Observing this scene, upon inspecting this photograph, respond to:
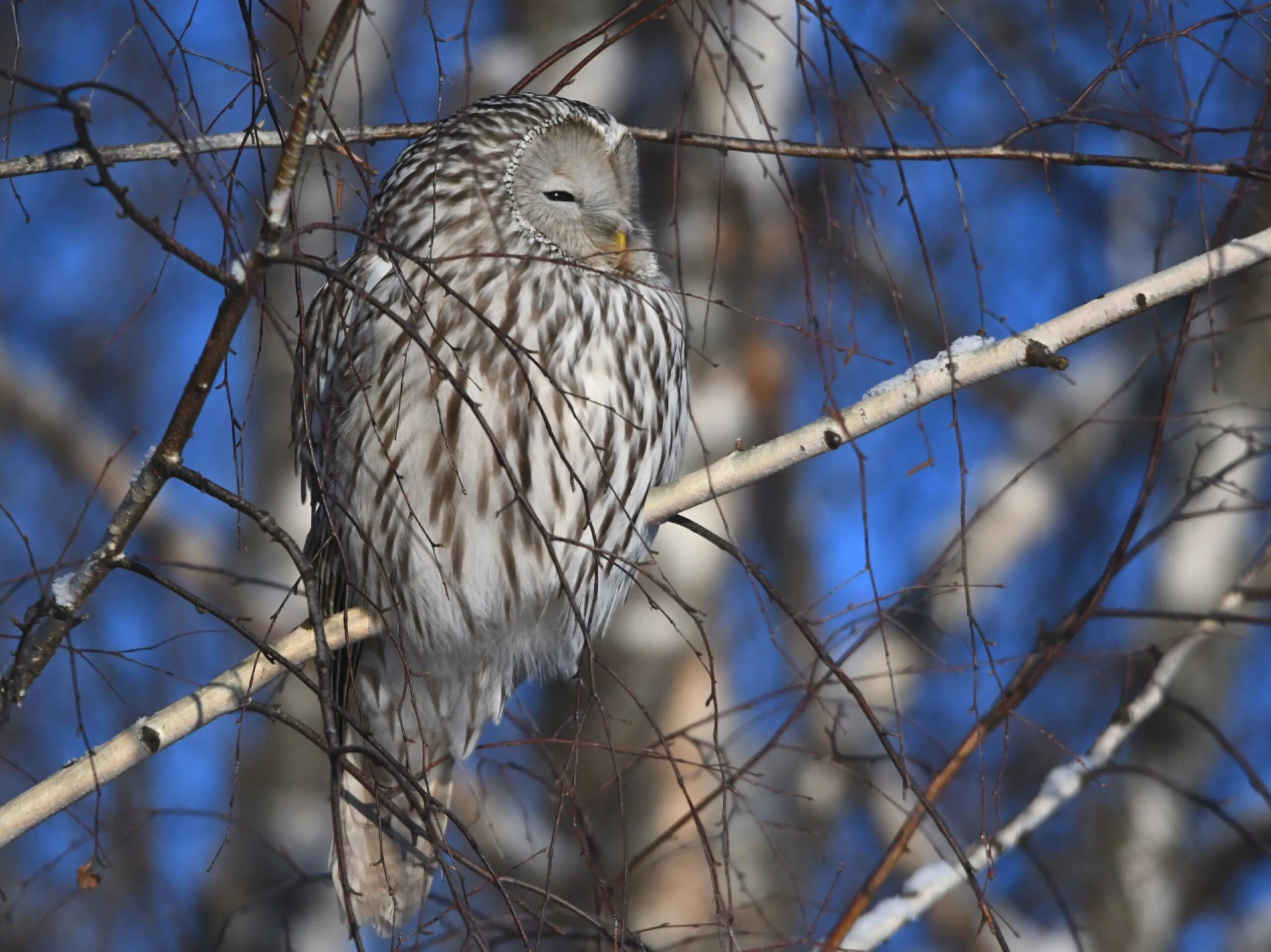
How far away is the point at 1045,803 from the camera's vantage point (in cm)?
286

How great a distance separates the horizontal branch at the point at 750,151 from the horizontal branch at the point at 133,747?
80cm

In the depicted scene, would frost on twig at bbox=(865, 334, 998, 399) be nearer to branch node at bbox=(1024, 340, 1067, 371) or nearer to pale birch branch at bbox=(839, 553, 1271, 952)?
branch node at bbox=(1024, 340, 1067, 371)

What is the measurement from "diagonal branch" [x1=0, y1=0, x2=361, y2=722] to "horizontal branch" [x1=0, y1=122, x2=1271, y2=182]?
42cm

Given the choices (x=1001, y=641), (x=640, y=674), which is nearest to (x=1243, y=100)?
(x=1001, y=641)

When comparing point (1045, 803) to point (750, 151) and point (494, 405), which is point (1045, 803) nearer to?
point (494, 405)

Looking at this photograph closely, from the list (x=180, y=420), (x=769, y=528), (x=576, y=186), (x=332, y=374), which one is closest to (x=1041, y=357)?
(x=180, y=420)

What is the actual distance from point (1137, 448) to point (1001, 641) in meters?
1.57

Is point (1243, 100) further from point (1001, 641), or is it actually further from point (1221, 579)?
point (1001, 641)

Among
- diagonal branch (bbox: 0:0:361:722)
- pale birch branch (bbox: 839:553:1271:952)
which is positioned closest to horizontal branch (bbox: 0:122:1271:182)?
diagonal branch (bbox: 0:0:361:722)

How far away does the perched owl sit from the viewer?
9.23ft

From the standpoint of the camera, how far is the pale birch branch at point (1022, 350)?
2.18 metres

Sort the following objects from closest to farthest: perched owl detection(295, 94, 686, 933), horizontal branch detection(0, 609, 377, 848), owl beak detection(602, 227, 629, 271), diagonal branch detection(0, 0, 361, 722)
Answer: diagonal branch detection(0, 0, 361, 722) → horizontal branch detection(0, 609, 377, 848) → perched owl detection(295, 94, 686, 933) → owl beak detection(602, 227, 629, 271)

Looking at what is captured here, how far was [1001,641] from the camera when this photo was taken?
798 centimetres

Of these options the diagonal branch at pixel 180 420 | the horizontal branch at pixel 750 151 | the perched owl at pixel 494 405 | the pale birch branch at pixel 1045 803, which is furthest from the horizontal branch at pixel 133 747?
the pale birch branch at pixel 1045 803
